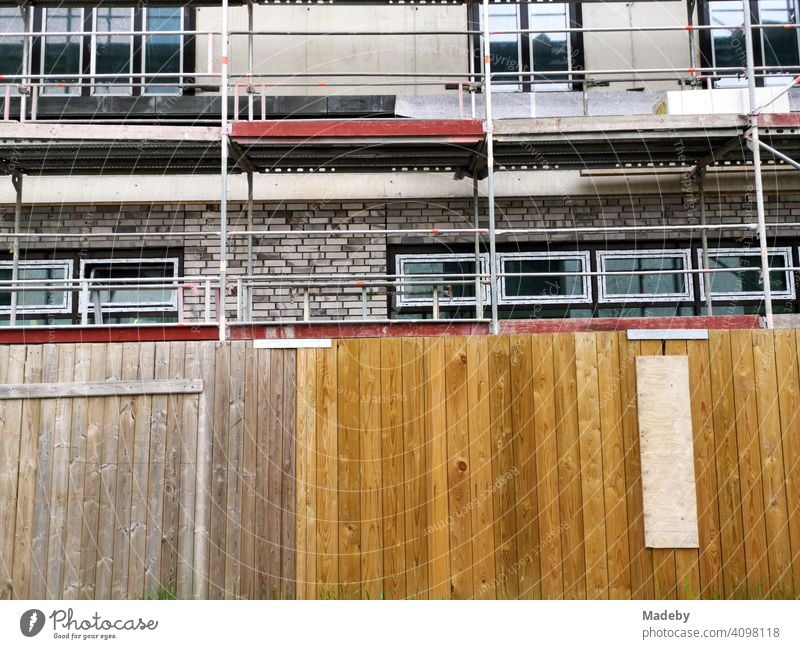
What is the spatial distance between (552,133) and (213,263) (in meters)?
4.95

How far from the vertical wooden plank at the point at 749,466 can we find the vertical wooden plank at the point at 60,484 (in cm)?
546

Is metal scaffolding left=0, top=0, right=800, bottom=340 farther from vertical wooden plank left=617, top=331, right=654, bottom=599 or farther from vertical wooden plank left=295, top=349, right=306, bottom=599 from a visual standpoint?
vertical wooden plank left=617, top=331, right=654, bottom=599

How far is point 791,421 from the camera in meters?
6.80

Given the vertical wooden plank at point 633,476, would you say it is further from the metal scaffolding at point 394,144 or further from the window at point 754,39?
the window at point 754,39

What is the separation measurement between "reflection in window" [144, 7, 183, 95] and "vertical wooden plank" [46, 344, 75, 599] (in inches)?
225

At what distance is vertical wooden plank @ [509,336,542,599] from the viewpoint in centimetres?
666

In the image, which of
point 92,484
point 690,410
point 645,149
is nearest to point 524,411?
point 690,410

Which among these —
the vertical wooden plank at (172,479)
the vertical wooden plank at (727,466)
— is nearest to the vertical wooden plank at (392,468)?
the vertical wooden plank at (172,479)

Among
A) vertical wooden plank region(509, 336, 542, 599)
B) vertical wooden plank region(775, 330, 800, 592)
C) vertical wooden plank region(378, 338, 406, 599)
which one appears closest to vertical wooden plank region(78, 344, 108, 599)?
vertical wooden plank region(378, 338, 406, 599)

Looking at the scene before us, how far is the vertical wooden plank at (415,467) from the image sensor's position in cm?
668

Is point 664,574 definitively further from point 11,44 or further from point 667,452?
point 11,44

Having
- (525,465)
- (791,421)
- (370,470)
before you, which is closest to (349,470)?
(370,470)

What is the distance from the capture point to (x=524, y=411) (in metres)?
6.86
